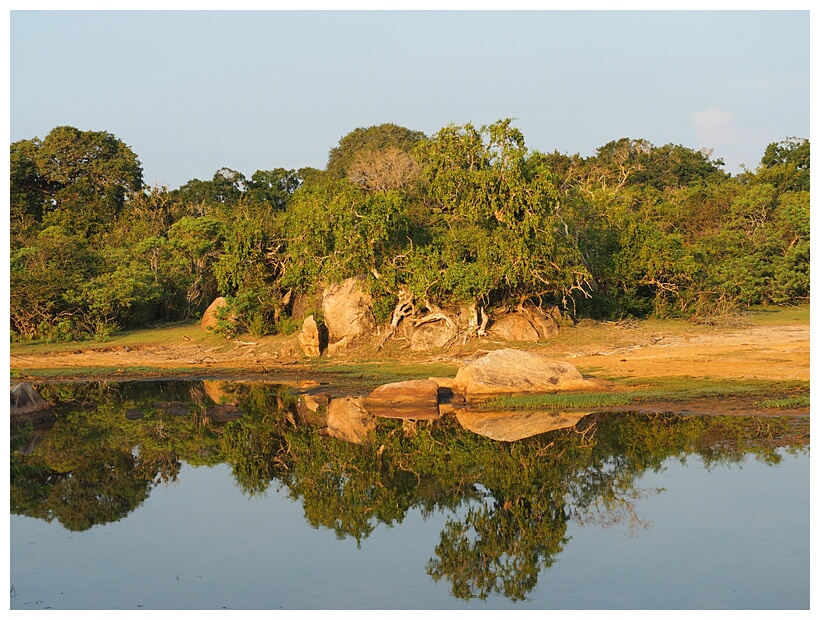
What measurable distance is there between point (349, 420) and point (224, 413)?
2929mm

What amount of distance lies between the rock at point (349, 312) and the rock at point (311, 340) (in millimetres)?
494

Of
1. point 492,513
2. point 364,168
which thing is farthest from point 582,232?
point 364,168

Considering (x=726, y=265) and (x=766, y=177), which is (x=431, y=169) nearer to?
(x=726, y=265)

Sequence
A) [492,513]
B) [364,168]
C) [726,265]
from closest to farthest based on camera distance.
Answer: [492,513] < [726,265] < [364,168]

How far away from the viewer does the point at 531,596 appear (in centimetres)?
1043

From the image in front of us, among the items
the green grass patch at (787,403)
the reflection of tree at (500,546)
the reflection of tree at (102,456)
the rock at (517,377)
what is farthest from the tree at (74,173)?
the reflection of tree at (500,546)

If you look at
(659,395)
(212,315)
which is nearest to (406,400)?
(659,395)

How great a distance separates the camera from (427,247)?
93.2ft

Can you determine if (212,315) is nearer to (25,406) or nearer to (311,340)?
(311,340)

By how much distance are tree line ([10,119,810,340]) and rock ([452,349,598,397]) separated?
520cm

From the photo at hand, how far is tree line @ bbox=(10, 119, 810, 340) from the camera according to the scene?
27812mm

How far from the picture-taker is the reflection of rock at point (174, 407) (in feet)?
72.6

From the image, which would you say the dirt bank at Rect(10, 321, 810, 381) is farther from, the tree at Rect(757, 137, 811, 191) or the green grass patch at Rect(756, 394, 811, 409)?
the tree at Rect(757, 137, 811, 191)

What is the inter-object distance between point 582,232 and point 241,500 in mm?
18671
